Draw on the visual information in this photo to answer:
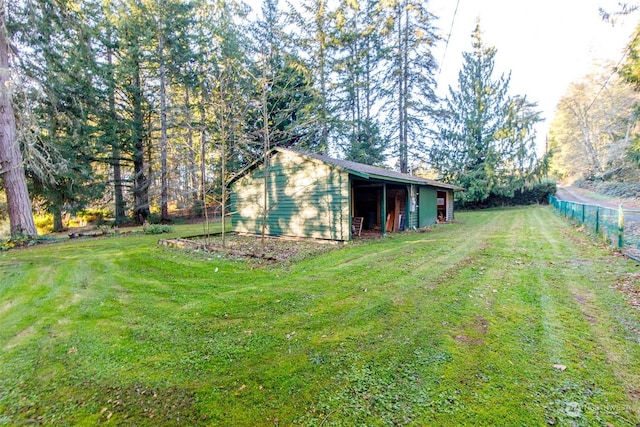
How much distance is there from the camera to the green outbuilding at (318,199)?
8898 mm

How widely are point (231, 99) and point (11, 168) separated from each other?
26.6 feet

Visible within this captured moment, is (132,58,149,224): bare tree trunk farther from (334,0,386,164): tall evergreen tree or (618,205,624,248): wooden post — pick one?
(618,205,624,248): wooden post

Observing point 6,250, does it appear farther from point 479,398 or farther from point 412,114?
point 412,114

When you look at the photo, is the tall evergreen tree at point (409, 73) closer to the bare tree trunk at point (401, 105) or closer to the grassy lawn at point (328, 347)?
the bare tree trunk at point (401, 105)

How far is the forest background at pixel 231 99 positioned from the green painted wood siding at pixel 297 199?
99 centimetres

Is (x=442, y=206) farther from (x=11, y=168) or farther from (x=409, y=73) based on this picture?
(x=11, y=168)

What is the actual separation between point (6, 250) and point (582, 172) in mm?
49091

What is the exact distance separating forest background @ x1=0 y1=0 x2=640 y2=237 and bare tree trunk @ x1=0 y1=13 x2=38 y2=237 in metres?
0.04

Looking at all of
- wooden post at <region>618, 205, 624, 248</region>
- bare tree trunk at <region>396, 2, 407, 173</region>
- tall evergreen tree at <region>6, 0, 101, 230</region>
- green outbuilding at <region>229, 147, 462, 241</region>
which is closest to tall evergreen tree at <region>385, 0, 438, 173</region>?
bare tree trunk at <region>396, 2, 407, 173</region>

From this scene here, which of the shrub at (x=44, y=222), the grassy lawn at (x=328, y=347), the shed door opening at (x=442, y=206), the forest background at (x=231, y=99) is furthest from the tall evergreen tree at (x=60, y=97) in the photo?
the shed door opening at (x=442, y=206)

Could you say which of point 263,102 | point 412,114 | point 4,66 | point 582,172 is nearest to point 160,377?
point 263,102

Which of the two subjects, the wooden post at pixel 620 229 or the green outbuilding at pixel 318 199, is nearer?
the wooden post at pixel 620 229

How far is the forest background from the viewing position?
10.5 m

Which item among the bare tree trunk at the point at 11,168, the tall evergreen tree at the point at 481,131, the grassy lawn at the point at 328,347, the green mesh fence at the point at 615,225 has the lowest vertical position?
the grassy lawn at the point at 328,347
